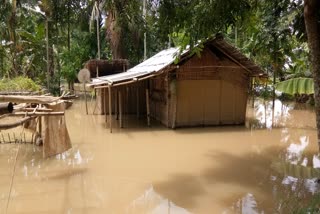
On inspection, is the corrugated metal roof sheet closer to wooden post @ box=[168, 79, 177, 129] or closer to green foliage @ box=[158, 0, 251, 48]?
wooden post @ box=[168, 79, 177, 129]

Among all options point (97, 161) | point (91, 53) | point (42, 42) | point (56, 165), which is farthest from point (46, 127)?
point (91, 53)

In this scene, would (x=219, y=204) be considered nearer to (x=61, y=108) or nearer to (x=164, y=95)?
(x=61, y=108)

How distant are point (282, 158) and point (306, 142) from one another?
108 inches

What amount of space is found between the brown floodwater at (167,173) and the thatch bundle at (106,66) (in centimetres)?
719

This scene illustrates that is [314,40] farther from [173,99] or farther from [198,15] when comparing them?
[173,99]

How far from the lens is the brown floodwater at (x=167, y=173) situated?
20.9 feet

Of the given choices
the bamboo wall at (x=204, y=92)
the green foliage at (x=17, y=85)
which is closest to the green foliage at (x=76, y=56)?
the green foliage at (x=17, y=85)

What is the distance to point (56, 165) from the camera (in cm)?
883

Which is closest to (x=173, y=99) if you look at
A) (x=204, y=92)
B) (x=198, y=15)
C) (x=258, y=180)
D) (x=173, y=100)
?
(x=173, y=100)

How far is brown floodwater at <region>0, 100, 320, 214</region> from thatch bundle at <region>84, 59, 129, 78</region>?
7192 mm

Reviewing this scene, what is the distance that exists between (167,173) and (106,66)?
13.1m

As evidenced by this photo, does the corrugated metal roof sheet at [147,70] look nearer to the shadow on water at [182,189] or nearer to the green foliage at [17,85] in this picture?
the green foliage at [17,85]

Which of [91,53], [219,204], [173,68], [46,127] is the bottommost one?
[219,204]

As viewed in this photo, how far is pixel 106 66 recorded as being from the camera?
2033cm
